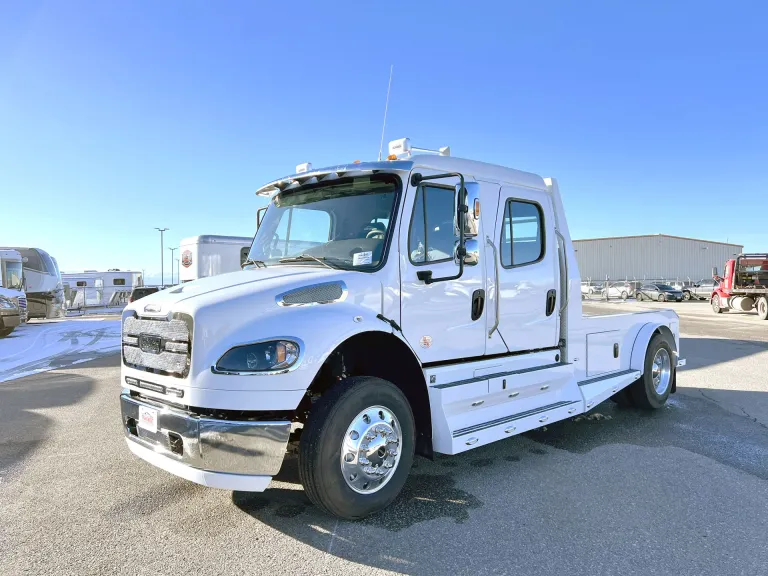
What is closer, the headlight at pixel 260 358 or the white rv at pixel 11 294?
the headlight at pixel 260 358

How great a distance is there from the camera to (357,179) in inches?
165

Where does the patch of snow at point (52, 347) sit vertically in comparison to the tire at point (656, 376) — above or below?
below

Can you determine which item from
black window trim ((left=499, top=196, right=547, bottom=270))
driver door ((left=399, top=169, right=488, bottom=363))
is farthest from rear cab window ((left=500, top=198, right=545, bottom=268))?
driver door ((left=399, top=169, right=488, bottom=363))

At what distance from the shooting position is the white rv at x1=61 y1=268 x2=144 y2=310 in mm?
35062

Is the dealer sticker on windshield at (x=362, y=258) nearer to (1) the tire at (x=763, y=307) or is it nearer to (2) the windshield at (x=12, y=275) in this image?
(2) the windshield at (x=12, y=275)

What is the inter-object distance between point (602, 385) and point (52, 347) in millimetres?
12933

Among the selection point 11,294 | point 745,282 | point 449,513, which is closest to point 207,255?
point 11,294

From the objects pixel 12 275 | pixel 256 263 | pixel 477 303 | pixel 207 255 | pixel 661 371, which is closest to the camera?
pixel 477 303

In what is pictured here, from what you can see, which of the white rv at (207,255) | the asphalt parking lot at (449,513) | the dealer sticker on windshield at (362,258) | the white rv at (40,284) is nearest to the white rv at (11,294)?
the white rv at (40,284)

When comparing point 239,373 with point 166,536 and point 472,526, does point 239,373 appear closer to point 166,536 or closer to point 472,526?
point 166,536

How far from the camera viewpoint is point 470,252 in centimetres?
398

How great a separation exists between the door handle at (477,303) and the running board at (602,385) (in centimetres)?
167

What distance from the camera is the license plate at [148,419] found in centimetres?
339

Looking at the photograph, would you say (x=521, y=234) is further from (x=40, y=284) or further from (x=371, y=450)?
(x=40, y=284)
